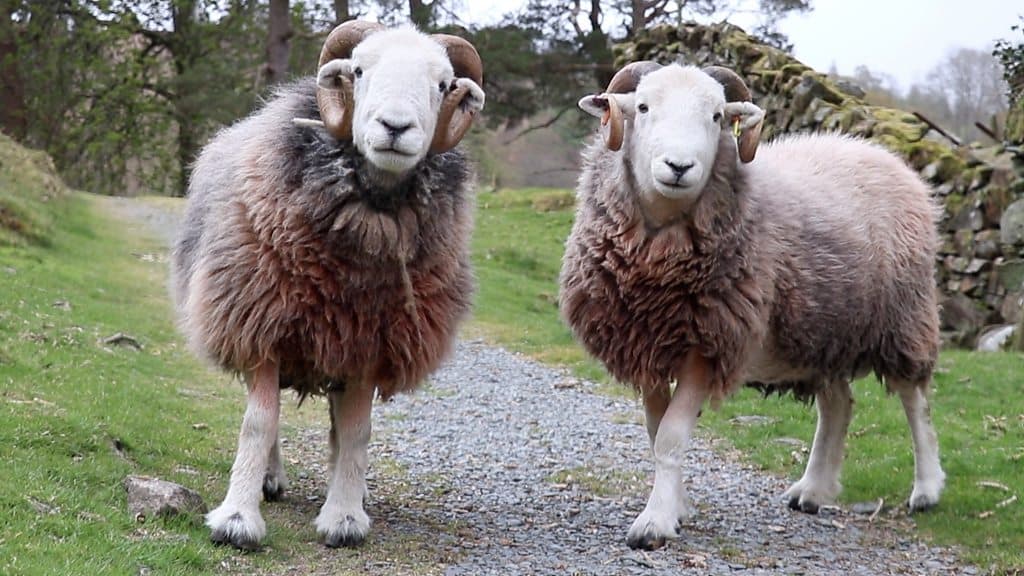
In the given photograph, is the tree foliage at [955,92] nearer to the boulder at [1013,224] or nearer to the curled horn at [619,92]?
the boulder at [1013,224]

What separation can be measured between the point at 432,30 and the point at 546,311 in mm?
9152

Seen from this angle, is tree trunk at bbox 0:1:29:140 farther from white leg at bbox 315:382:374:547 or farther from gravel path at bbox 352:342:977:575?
white leg at bbox 315:382:374:547

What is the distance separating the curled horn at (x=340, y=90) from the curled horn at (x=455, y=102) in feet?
1.26

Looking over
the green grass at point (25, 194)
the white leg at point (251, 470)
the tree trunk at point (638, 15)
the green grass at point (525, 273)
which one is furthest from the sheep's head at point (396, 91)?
the tree trunk at point (638, 15)

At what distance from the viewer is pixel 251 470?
5.08m

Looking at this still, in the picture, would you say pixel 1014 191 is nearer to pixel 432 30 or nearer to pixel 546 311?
pixel 546 311

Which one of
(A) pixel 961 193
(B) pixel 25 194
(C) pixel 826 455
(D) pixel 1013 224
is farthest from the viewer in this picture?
(B) pixel 25 194

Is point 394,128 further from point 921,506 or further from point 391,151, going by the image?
point 921,506

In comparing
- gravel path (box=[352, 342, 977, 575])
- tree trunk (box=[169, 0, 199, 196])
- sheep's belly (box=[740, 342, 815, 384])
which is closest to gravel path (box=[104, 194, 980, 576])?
Answer: gravel path (box=[352, 342, 977, 575])

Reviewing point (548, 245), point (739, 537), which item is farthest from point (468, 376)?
point (548, 245)

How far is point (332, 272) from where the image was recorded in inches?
210

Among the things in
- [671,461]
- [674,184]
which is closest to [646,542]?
[671,461]

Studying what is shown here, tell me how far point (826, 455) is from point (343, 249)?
11.0ft

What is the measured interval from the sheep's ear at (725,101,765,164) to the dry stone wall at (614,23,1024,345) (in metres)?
7.06
